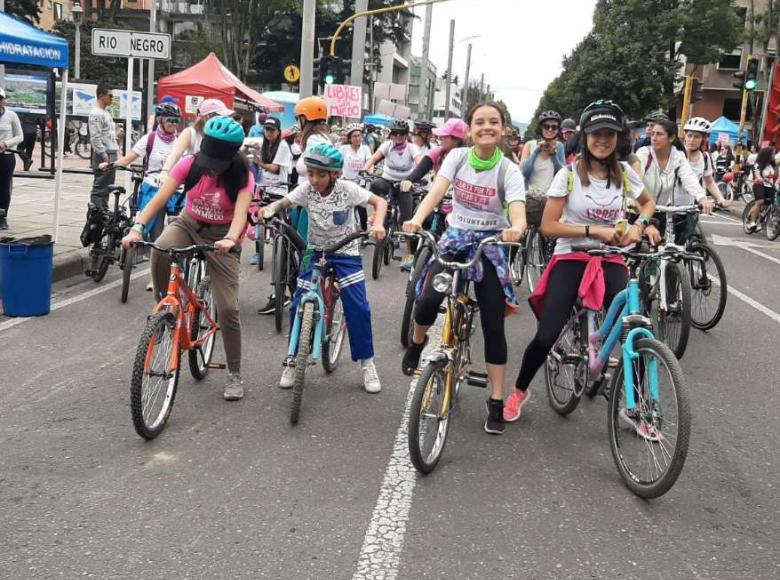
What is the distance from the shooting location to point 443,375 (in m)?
4.31

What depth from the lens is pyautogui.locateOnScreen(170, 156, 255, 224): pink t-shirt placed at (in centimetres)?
510

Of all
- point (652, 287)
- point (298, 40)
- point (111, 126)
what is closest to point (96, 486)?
point (652, 287)

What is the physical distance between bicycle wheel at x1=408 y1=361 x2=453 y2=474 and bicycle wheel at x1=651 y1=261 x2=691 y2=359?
2925 millimetres

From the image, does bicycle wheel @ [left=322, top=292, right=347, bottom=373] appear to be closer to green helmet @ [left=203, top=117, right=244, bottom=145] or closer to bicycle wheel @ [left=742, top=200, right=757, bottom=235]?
green helmet @ [left=203, top=117, right=244, bottom=145]

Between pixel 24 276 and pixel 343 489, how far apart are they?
4.56 m

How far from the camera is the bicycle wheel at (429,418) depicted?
4.02 meters

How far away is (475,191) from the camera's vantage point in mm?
4809

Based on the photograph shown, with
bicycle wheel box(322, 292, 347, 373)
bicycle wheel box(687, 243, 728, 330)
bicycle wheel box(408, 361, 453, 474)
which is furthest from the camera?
bicycle wheel box(687, 243, 728, 330)

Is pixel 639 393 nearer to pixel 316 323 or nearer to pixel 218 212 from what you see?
pixel 316 323

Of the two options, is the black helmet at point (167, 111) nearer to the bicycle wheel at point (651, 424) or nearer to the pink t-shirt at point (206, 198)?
the pink t-shirt at point (206, 198)

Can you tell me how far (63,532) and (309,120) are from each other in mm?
4662

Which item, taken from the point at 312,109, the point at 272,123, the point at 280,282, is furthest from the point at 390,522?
the point at 272,123

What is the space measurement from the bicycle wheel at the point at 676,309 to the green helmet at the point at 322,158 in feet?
9.49

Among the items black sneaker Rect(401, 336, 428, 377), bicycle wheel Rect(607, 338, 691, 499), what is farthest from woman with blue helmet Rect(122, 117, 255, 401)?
bicycle wheel Rect(607, 338, 691, 499)
